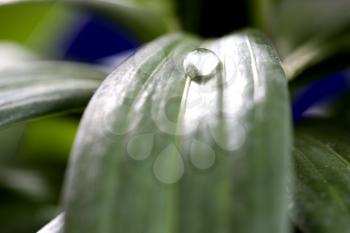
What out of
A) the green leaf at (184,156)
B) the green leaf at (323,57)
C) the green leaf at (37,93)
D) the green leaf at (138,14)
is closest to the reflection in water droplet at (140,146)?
the green leaf at (184,156)

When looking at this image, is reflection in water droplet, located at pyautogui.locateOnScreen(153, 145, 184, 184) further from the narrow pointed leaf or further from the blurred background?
the blurred background

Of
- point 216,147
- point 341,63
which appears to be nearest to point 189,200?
point 216,147

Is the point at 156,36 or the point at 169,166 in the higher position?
the point at 156,36

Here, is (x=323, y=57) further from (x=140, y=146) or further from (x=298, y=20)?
(x=140, y=146)

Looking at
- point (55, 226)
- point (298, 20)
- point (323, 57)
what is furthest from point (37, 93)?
point (298, 20)

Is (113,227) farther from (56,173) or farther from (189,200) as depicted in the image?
(56,173)

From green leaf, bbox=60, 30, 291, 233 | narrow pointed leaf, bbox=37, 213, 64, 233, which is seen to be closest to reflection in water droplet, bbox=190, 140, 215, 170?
green leaf, bbox=60, 30, 291, 233
